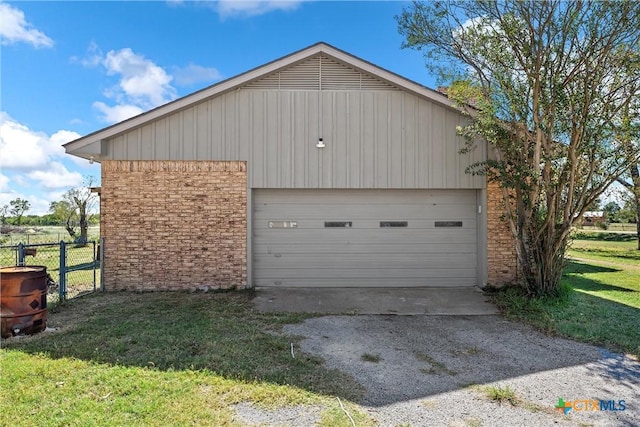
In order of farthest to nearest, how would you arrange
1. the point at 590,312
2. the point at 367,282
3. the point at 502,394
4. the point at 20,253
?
1. the point at 367,282
2. the point at 590,312
3. the point at 20,253
4. the point at 502,394

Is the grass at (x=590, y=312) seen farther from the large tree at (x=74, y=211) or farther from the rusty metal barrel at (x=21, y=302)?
the large tree at (x=74, y=211)

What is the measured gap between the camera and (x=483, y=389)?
3879 millimetres

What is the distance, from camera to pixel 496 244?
334 inches

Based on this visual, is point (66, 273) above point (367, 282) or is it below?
above

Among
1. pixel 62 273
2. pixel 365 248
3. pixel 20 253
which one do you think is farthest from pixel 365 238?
pixel 20 253

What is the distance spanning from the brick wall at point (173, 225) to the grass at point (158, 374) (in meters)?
2.14

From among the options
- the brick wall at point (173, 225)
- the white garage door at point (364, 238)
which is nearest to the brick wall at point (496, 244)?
the white garage door at point (364, 238)

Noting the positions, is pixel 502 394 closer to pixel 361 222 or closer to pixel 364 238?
pixel 364 238

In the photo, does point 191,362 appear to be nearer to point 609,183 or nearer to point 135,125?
point 135,125

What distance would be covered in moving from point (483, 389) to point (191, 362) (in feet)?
10.6

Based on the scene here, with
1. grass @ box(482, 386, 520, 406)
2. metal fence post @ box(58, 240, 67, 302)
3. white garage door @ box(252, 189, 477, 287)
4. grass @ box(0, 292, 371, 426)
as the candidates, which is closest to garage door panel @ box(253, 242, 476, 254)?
white garage door @ box(252, 189, 477, 287)

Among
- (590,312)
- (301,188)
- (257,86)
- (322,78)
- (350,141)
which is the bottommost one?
(590,312)

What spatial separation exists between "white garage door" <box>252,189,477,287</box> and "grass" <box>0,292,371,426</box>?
2.51 m

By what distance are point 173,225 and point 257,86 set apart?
365cm
